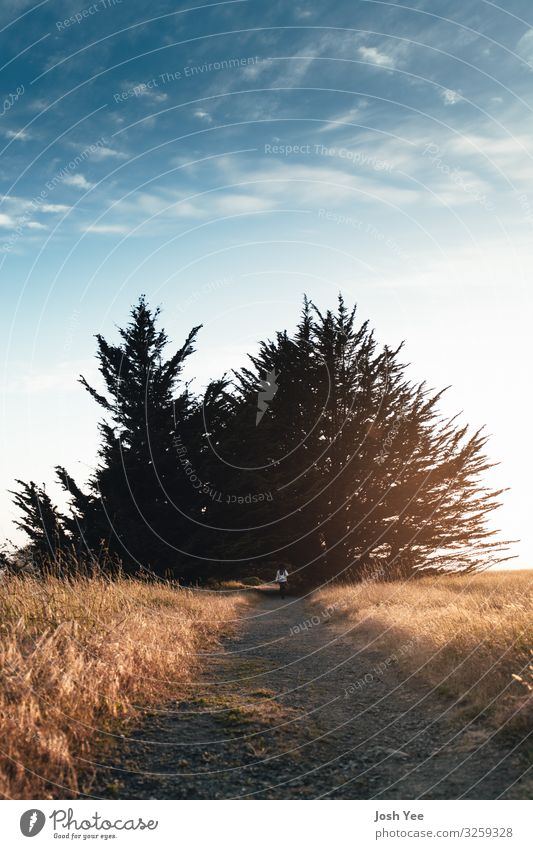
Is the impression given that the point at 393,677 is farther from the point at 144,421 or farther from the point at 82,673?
the point at 144,421

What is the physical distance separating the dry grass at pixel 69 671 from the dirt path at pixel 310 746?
1.10ft

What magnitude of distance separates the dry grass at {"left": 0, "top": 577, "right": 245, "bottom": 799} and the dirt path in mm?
337

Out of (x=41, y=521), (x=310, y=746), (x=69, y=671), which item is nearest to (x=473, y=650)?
(x=310, y=746)

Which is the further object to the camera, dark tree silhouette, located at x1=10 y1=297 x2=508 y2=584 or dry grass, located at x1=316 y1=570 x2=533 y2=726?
dark tree silhouette, located at x1=10 y1=297 x2=508 y2=584

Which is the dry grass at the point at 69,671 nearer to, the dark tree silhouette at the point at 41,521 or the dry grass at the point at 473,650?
the dry grass at the point at 473,650

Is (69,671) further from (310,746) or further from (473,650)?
(473,650)

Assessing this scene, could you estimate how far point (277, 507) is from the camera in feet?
78.2

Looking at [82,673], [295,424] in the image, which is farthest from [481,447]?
[82,673]

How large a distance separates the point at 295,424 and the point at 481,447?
8.51 meters

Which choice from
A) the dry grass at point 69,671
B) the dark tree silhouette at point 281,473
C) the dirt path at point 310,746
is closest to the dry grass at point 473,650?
the dirt path at point 310,746

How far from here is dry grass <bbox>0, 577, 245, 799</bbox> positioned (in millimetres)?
3863

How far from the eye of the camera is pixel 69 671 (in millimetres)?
4883

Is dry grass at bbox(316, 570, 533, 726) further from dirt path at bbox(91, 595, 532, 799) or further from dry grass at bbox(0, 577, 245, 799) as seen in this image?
dry grass at bbox(0, 577, 245, 799)

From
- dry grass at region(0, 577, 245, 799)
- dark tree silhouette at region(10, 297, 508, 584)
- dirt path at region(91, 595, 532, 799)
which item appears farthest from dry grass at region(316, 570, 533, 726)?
dark tree silhouette at region(10, 297, 508, 584)
